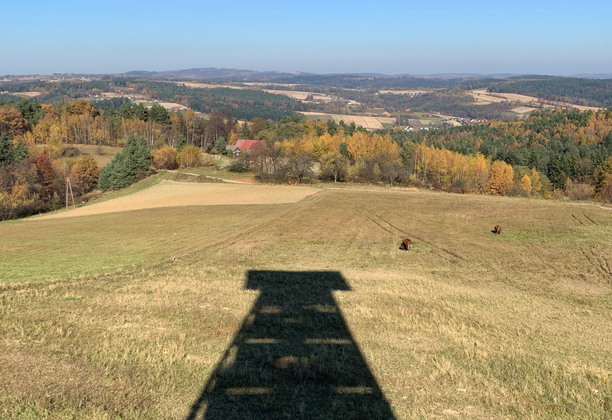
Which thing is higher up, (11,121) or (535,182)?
(11,121)

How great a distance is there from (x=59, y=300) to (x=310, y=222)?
24840mm

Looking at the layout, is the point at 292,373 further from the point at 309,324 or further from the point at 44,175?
the point at 44,175

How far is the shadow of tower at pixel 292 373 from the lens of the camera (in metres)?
9.49

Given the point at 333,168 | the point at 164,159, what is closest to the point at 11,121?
the point at 164,159

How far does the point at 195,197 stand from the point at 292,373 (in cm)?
5014

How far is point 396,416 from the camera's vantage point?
30.9 ft

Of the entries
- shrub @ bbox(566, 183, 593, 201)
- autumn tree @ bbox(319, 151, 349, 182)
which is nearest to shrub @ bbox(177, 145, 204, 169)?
autumn tree @ bbox(319, 151, 349, 182)

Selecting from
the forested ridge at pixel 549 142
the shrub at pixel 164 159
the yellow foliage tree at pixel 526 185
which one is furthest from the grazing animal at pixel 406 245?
the yellow foliage tree at pixel 526 185

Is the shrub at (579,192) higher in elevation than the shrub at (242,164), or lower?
lower

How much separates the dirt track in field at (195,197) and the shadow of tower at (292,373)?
37317 mm

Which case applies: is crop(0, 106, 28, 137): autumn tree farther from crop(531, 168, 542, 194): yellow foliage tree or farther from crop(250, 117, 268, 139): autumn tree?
crop(531, 168, 542, 194): yellow foliage tree

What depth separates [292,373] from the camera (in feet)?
37.6

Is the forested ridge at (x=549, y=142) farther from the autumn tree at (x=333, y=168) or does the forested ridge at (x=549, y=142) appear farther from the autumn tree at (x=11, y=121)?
the autumn tree at (x=11, y=121)

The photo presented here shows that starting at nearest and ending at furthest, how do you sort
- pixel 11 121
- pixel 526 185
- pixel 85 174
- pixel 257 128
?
pixel 85 174 → pixel 526 185 → pixel 11 121 → pixel 257 128
